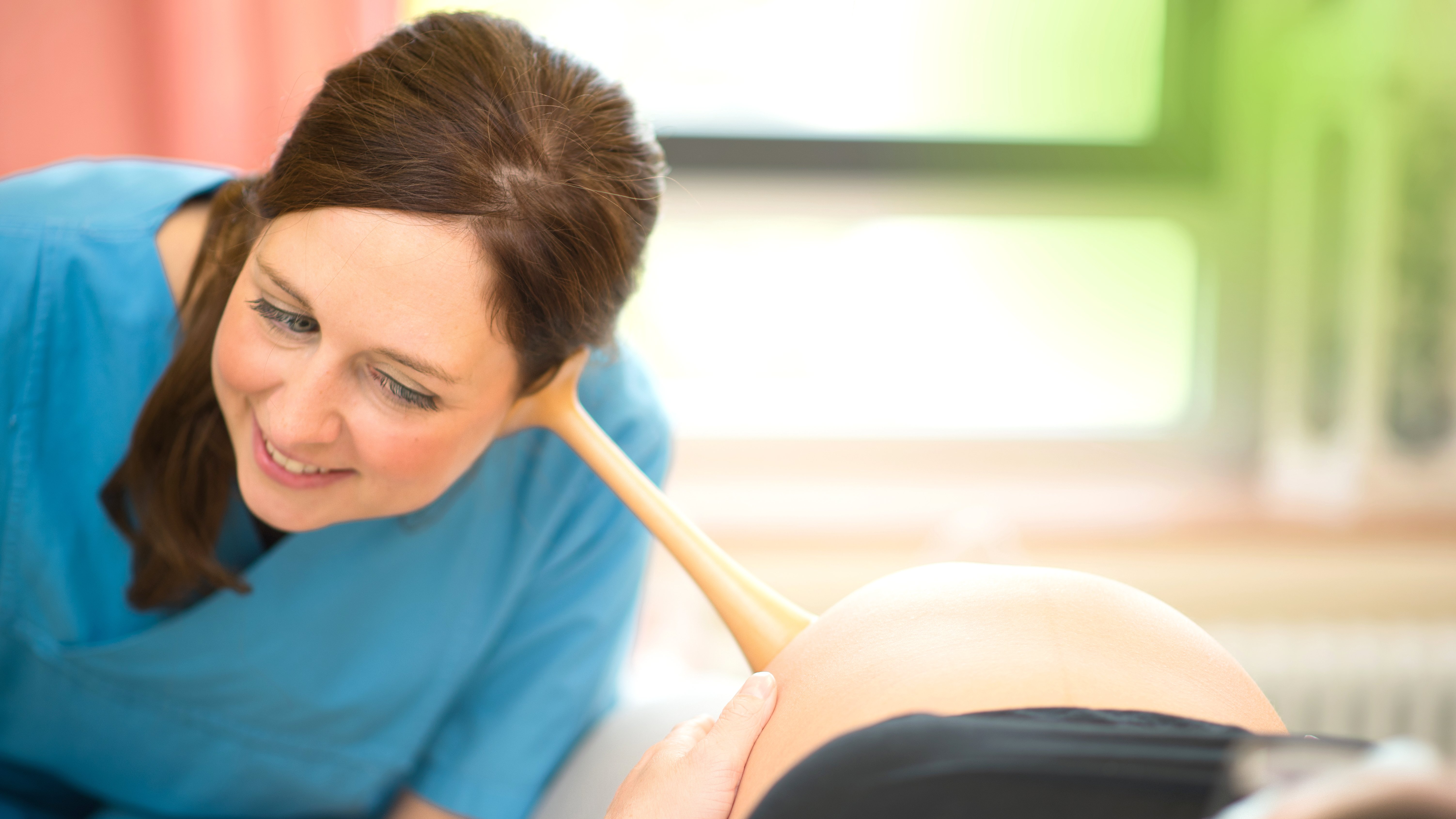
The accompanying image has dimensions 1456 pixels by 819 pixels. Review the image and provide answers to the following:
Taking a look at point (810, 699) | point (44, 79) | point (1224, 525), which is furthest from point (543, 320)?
point (1224, 525)

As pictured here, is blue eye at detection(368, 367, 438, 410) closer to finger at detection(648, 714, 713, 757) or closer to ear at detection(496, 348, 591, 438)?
ear at detection(496, 348, 591, 438)

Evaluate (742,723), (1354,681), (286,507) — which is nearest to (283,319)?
(286,507)

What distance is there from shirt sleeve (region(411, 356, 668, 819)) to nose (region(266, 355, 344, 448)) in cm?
28

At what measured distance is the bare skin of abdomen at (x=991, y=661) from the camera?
56 cm

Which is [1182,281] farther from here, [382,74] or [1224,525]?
[382,74]

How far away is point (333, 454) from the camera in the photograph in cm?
73

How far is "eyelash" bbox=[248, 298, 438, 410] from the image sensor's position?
0.71 meters

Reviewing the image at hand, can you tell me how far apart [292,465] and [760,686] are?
1.20ft

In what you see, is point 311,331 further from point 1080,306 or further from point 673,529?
point 1080,306

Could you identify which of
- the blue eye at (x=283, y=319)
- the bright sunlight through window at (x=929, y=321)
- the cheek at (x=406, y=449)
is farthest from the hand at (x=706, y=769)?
the bright sunlight through window at (x=929, y=321)

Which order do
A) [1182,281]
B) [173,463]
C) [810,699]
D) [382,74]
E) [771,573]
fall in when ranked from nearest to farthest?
[810,699]
[382,74]
[173,463]
[771,573]
[1182,281]

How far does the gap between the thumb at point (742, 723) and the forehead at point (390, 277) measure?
280 mm

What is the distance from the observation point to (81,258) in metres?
0.85

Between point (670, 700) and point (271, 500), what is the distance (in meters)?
0.41
